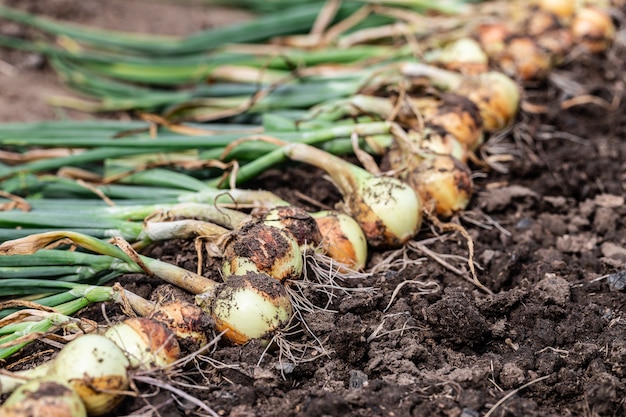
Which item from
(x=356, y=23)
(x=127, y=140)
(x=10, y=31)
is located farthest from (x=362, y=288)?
(x=10, y=31)

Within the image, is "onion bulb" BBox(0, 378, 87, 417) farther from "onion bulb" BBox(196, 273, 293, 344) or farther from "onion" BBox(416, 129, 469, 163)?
"onion" BBox(416, 129, 469, 163)

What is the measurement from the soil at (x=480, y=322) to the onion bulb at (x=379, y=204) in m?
0.08

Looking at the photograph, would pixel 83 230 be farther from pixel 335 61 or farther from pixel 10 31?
pixel 10 31

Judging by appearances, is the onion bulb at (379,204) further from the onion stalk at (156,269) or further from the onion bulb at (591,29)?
the onion bulb at (591,29)

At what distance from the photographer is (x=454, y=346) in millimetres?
2078

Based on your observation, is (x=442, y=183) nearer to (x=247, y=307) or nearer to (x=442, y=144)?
(x=442, y=144)

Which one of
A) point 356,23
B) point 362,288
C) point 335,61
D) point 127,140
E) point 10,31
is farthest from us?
point 10,31

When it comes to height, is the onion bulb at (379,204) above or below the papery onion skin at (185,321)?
below

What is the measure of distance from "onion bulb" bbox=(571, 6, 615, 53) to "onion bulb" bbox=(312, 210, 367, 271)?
2.03 m

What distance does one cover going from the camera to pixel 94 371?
1.67m

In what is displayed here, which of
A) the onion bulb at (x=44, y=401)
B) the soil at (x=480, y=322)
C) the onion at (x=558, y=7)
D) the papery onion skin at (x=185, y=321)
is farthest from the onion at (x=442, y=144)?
the onion bulb at (x=44, y=401)

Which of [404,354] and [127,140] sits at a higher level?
[127,140]

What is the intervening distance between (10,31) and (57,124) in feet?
5.33

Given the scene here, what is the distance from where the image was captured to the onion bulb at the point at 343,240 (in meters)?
2.32
